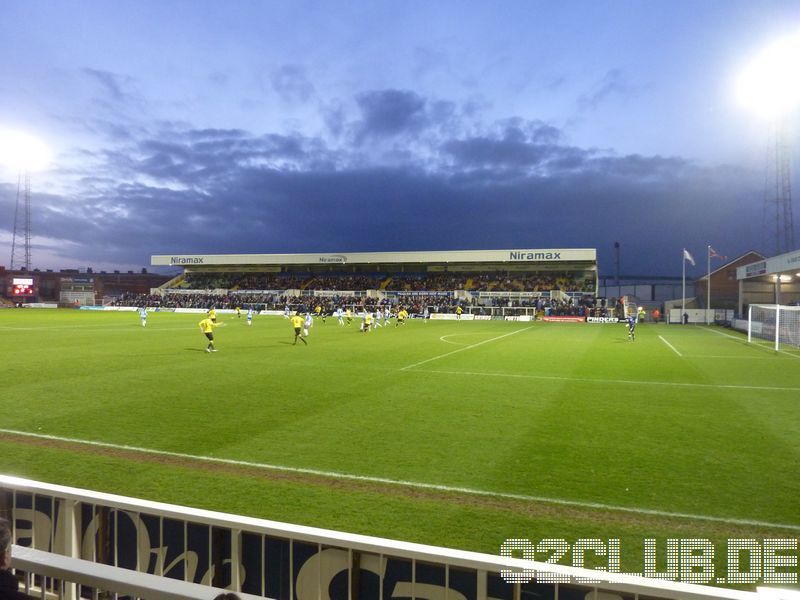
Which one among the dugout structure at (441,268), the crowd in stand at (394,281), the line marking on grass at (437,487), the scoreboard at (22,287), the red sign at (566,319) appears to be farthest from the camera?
the scoreboard at (22,287)

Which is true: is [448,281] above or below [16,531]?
above

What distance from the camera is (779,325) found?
94.6 ft

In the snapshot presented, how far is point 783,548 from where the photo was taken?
5.30m

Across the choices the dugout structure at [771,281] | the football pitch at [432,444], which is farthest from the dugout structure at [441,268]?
the football pitch at [432,444]

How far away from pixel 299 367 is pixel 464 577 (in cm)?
1491

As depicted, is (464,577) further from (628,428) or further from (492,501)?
(628,428)

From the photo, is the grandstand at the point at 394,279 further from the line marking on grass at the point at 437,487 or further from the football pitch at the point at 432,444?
the line marking on grass at the point at 437,487

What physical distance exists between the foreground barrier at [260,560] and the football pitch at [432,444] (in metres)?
2.08

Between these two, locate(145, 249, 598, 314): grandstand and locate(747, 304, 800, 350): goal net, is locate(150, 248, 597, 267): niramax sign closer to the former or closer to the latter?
locate(145, 249, 598, 314): grandstand

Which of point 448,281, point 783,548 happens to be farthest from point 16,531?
point 448,281

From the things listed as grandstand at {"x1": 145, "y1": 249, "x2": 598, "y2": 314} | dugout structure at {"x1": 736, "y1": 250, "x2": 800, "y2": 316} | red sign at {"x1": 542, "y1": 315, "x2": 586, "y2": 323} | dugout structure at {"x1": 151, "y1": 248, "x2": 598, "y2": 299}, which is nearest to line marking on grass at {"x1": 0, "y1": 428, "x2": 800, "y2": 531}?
dugout structure at {"x1": 736, "y1": 250, "x2": 800, "y2": 316}

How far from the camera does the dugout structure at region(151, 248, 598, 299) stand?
65.0 metres

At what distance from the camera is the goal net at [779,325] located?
27.8 meters

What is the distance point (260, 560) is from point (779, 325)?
110 feet
